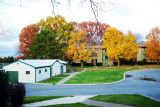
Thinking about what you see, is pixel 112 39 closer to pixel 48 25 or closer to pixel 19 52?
pixel 48 25

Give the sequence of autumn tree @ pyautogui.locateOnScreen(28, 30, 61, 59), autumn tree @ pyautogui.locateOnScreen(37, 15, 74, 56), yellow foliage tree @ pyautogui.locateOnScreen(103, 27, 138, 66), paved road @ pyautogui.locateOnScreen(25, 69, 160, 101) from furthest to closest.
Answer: yellow foliage tree @ pyautogui.locateOnScreen(103, 27, 138, 66) → autumn tree @ pyautogui.locateOnScreen(37, 15, 74, 56) → autumn tree @ pyautogui.locateOnScreen(28, 30, 61, 59) → paved road @ pyautogui.locateOnScreen(25, 69, 160, 101)

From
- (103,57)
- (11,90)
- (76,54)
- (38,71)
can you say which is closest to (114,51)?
(103,57)

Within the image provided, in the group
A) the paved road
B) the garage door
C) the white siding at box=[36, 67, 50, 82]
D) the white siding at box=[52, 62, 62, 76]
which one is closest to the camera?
the paved road

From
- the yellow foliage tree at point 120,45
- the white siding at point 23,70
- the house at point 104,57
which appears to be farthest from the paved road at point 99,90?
the house at point 104,57

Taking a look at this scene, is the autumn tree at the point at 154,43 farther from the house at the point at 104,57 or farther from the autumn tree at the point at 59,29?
the autumn tree at the point at 59,29

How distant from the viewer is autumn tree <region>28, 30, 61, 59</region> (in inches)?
1406

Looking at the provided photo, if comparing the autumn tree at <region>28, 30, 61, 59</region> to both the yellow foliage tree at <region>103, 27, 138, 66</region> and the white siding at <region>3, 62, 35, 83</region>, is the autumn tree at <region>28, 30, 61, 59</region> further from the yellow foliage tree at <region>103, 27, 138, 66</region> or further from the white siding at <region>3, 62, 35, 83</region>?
the yellow foliage tree at <region>103, 27, 138, 66</region>

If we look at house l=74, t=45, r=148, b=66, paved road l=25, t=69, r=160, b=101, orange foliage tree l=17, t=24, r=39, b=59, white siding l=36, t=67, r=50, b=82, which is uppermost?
orange foliage tree l=17, t=24, r=39, b=59

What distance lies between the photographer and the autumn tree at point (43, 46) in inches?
1406

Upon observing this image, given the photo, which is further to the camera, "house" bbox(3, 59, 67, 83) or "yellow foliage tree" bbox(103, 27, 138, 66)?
"yellow foliage tree" bbox(103, 27, 138, 66)

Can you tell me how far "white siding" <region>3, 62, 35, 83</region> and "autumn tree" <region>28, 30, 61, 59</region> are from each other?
12480mm

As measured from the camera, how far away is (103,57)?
5216 cm

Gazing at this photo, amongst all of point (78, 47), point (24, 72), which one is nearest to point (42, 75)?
point (24, 72)

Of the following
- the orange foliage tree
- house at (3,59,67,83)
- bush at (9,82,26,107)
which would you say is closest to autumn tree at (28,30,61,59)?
the orange foliage tree
